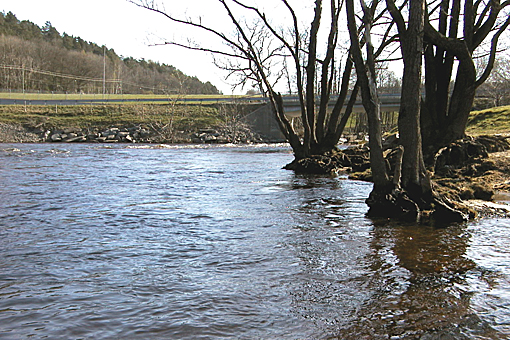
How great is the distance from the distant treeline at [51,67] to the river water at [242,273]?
3209 inches

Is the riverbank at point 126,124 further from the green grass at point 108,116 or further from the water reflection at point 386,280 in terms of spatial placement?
the water reflection at point 386,280

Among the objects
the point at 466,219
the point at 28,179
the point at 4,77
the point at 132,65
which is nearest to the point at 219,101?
the point at 4,77

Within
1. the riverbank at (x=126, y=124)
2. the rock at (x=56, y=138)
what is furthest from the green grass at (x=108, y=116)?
the rock at (x=56, y=138)

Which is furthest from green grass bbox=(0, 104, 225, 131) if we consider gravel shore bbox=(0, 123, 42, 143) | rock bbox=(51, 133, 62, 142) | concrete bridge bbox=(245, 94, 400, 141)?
concrete bridge bbox=(245, 94, 400, 141)

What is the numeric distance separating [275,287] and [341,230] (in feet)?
10.6

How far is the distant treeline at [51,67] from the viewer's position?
10531 centimetres

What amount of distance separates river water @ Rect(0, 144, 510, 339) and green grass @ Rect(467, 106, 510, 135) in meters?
22.5

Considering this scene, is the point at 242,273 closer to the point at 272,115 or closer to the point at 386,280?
the point at 386,280

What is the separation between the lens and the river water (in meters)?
4.11

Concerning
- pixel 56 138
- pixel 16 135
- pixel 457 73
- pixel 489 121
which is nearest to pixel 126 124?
pixel 56 138

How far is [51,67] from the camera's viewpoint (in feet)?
397

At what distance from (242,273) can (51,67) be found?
130 metres

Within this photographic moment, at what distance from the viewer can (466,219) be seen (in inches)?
337

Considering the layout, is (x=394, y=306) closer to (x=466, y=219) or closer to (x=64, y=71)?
(x=466, y=219)
